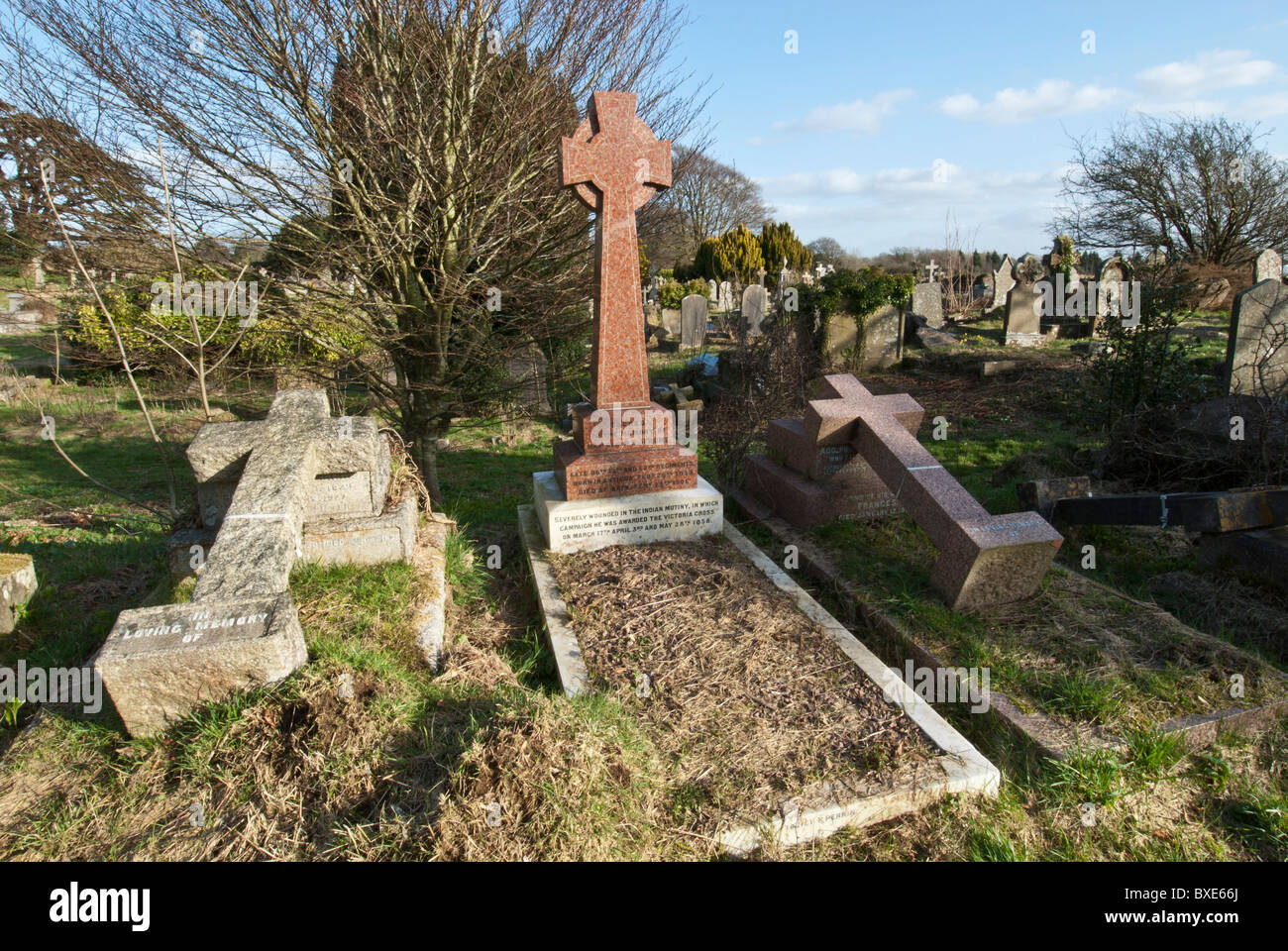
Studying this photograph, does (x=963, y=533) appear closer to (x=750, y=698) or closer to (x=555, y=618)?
(x=750, y=698)

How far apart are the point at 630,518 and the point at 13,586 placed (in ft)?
12.7

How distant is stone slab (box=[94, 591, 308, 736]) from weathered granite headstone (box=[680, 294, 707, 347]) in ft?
45.9

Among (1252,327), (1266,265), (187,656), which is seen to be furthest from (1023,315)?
(187,656)

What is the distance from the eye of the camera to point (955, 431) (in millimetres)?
9086

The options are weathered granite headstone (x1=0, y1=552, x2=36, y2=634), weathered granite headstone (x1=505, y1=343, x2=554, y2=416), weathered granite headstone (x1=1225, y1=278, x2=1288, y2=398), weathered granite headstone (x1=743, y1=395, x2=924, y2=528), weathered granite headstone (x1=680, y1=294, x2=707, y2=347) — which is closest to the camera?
weathered granite headstone (x1=0, y1=552, x2=36, y2=634)

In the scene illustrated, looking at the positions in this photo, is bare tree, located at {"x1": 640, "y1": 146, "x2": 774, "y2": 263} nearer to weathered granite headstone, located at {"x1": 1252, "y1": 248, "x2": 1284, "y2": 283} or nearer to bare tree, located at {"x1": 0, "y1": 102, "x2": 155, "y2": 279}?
weathered granite headstone, located at {"x1": 1252, "y1": 248, "x2": 1284, "y2": 283}

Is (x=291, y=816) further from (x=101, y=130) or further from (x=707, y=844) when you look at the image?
(x=101, y=130)

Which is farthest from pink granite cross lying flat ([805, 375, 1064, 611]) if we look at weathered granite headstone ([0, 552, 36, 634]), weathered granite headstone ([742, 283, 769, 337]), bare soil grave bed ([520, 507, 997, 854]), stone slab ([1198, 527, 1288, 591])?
weathered granite headstone ([742, 283, 769, 337])

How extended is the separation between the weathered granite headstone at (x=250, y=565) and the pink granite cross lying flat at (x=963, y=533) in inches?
125

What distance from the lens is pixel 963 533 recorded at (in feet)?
13.1

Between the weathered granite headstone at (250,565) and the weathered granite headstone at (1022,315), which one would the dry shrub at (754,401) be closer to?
the weathered granite headstone at (250,565)

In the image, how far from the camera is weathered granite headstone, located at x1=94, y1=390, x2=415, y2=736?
8.55 feet

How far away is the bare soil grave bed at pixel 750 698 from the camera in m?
2.62

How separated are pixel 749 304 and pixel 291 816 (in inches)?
600
